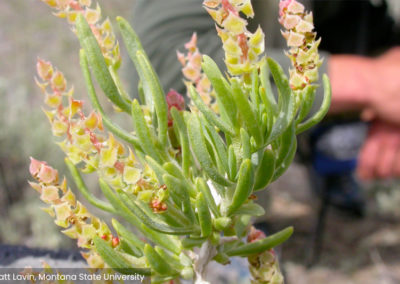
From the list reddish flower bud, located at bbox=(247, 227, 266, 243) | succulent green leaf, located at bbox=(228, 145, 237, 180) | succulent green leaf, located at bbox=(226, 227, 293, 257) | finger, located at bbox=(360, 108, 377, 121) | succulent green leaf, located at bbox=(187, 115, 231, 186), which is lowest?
finger, located at bbox=(360, 108, 377, 121)

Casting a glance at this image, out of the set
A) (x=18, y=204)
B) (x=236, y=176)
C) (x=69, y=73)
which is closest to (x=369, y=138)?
(x=18, y=204)

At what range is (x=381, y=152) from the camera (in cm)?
190

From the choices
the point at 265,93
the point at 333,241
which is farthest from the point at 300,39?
the point at 333,241

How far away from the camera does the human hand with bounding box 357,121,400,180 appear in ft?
6.09

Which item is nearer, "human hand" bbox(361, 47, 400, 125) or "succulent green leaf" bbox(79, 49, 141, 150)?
"succulent green leaf" bbox(79, 49, 141, 150)

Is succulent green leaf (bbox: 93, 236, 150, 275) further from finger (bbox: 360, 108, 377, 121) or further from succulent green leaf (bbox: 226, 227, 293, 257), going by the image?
finger (bbox: 360, 108, 377, 121)

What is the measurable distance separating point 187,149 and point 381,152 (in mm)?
1685

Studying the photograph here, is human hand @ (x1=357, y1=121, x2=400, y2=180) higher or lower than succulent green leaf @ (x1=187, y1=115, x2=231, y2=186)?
lower

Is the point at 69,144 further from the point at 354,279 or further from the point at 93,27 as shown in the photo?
the point at 354,279

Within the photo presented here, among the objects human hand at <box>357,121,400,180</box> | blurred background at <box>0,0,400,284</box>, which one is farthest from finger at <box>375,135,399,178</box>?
blurred background at <box>0,0,400,284</box>

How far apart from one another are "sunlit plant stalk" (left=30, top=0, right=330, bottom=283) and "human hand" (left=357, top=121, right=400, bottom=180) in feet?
5.22

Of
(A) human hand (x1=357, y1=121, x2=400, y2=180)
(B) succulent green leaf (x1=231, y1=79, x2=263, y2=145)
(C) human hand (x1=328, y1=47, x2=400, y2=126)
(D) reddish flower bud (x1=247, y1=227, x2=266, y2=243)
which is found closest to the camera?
(B) succulent green leaf (x1=231, y1=79, x2=263, y2=145)

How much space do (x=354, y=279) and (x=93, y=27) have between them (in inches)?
89.6

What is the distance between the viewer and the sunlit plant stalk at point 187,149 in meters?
0.35
